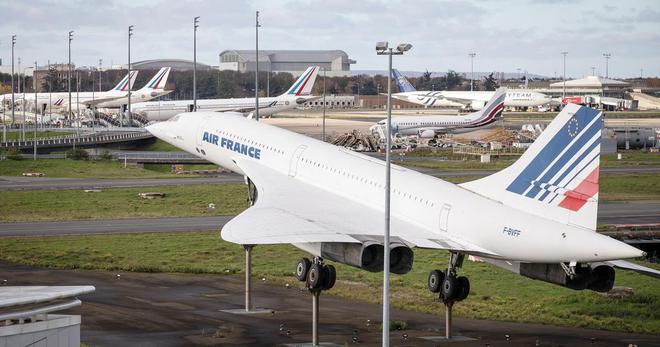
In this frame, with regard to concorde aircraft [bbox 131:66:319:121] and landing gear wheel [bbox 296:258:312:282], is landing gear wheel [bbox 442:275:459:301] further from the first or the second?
concorde aircraft [bbox 131:66:319:121]

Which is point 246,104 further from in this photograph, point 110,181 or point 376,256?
point 376,256

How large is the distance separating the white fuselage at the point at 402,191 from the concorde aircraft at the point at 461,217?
48mm

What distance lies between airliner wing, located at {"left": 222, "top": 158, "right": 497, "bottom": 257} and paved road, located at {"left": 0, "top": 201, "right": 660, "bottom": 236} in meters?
16.6

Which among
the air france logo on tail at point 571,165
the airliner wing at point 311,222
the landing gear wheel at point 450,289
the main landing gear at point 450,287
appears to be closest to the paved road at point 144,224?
the airliner wing at point 311,222

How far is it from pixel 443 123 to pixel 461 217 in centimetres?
10757

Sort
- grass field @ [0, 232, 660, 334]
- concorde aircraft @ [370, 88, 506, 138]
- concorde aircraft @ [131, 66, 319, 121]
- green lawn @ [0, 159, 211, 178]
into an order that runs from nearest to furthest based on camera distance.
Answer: grass field @ [0, 232, 660, 334] < green lawn @ [0, 159, 211, 178] < concorde aircraft @ [370, 88, 506, 138] < concorde aircraft @ [131, 66, 319, 121]

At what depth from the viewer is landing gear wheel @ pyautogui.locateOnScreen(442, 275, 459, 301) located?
4094 cm

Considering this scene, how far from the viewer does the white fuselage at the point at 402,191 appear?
3672cm

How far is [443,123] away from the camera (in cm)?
14750

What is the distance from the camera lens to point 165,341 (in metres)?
39.0

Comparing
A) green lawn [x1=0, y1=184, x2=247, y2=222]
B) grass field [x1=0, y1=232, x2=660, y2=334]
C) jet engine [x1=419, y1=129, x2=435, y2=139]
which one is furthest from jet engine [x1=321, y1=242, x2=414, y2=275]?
jet engine [x1=419, y1=129, x2=435, y2=139]

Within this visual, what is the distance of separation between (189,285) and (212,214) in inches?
957

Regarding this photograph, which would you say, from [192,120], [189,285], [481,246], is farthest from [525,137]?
[481,246]

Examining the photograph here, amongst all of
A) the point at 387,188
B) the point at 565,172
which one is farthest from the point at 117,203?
the point at 387,188
